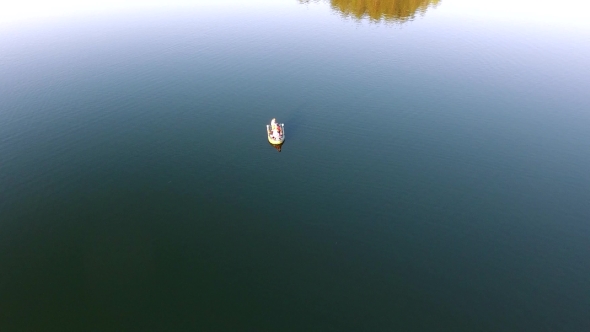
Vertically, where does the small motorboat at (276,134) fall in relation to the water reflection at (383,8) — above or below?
below

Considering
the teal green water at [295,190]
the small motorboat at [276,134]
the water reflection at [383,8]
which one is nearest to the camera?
the teal green water at [295,190]

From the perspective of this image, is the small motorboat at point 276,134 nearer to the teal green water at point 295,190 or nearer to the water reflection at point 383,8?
the teal green water at point 295,190

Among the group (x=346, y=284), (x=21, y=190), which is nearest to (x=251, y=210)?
(x=346, y=284)

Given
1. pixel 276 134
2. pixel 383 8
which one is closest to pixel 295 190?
pixel 276 134

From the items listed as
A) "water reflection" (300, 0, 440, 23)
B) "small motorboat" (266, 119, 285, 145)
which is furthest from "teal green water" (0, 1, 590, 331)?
"water reflection" (300, 0, 440, 23)

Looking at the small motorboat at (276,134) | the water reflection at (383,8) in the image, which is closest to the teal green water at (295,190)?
the small motorboat at (276,134)

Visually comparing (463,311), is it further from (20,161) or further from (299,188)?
(20,161)

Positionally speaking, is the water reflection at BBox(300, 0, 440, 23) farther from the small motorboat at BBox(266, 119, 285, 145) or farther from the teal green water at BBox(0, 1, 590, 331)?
the small motorboat at BBox(266, 119, 285, 145)

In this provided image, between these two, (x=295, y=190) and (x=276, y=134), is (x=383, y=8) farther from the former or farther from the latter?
(x=295, y=190)
